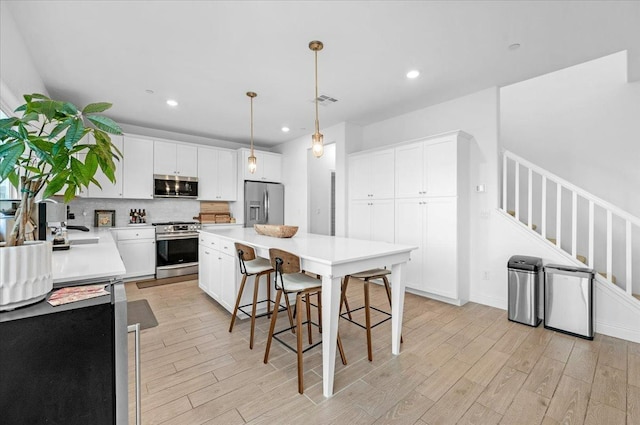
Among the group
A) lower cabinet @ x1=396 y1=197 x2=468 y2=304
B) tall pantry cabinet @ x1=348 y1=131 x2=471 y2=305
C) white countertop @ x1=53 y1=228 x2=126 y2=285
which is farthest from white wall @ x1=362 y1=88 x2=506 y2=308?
white countertop @ x1=53 y1=228 x2=126 y2=285

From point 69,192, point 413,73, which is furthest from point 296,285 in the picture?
point 413,73

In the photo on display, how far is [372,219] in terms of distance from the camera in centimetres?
451

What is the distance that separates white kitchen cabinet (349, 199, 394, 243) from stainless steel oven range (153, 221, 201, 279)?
2.81m

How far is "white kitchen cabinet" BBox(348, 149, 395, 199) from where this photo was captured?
13.9 feet

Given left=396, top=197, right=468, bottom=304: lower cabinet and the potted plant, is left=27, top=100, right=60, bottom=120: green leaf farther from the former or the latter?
left=396, top=197, right=468, bottom=304: lower cabinet

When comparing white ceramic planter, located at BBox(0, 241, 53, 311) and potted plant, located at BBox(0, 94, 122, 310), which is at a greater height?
potted plant, located at BBox(0, 94, 122, 310)

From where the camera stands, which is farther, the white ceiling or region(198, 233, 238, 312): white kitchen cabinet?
region(198, 233, 238, 312): white kitchen cabinet

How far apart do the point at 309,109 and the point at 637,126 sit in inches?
159

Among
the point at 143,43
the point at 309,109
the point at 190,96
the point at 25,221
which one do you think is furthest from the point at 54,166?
the point at 309,109

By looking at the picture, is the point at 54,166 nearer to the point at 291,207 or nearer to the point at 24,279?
→ the point at 24,279

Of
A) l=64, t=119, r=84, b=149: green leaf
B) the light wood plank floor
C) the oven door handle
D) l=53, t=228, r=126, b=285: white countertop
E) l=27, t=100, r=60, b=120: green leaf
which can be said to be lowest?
the light wood plank floor

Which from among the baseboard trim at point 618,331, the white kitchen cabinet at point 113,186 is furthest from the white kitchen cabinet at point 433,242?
the white kitchen cabinet at point 113,186

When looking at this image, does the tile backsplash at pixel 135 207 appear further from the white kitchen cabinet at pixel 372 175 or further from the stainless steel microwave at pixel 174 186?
the white kitchen cabinet at pixel 372 175

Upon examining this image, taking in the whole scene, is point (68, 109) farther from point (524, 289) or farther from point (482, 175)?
point (482, 175)
